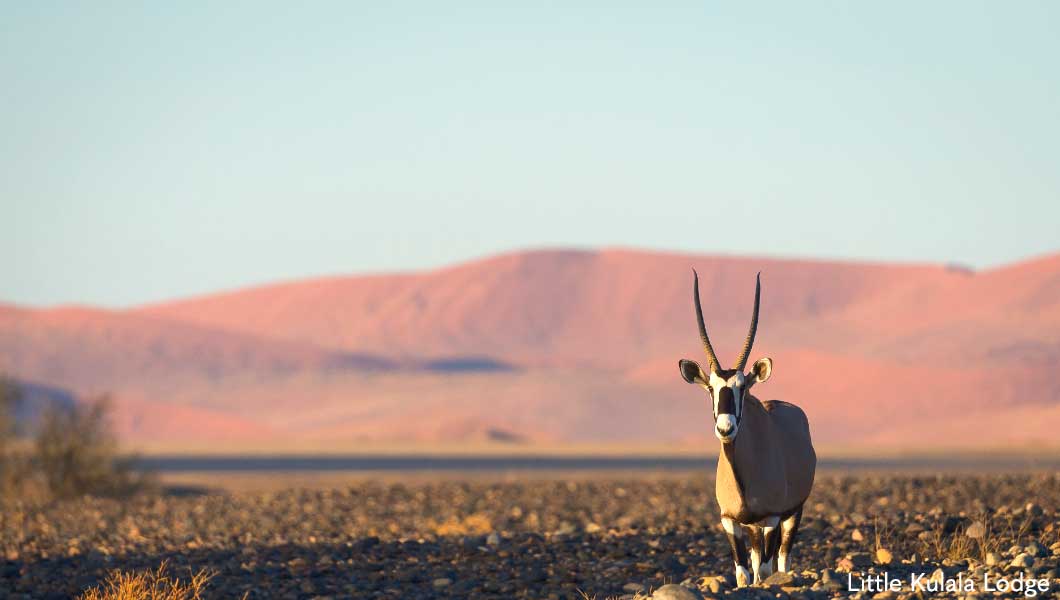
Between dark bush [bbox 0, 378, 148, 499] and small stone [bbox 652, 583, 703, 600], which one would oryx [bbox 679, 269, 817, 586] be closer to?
small stone [bbox 652, 583, 703, 600]

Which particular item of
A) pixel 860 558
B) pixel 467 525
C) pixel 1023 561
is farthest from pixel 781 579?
pixel 467 525

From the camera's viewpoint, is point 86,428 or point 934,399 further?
point 934,399

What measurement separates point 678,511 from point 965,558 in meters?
8.75

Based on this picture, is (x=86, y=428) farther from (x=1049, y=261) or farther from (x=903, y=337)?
(x=1049, y=261)

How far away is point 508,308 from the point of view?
161m

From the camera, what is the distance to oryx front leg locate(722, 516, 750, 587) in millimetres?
10297

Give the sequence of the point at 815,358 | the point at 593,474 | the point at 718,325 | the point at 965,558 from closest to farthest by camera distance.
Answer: the point at 965,558 → the point at 593,474 → the point at 815,358 → the point at 718,325

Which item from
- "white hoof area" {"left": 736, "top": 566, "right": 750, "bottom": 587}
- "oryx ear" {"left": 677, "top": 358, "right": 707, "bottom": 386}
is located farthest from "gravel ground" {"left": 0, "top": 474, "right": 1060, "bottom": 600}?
"oryx ear" {"left": 677, "top": 358, "right": 707, "bottom": 386}

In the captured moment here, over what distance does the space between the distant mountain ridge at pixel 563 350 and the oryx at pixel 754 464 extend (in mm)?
72148

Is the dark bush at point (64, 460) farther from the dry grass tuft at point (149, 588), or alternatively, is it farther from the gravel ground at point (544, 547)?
the dry grass tuft at point (149, 588)

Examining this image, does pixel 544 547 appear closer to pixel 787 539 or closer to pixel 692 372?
pixel 787 539

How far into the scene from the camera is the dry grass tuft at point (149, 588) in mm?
11555

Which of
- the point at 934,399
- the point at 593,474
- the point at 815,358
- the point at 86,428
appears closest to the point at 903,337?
the point at 815,358

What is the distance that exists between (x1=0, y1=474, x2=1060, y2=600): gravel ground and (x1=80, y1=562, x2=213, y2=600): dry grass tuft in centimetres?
24
